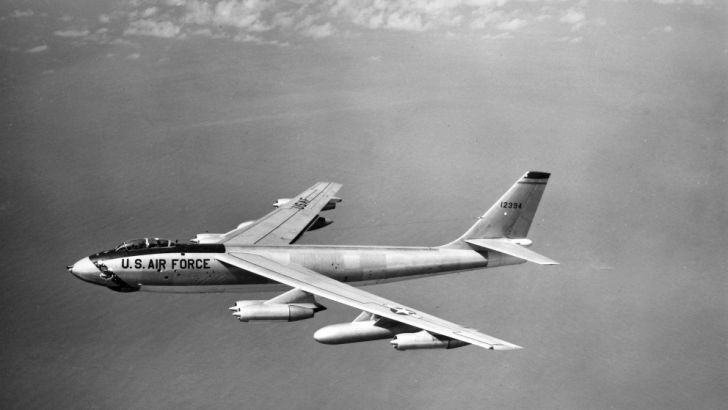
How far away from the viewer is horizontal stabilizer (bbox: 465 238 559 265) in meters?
27.3

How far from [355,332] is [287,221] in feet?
31.4

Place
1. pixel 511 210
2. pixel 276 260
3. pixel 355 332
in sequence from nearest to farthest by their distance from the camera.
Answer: pixel 355 332
pixel 276 260
pixel 511 210

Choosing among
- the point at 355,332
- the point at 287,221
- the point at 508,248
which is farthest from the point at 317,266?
the point at 508,248

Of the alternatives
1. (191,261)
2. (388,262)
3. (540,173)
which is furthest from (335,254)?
(540,173)

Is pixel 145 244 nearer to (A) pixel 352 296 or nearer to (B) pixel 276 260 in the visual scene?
(B) pixel 276 260

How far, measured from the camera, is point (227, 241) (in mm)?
27266

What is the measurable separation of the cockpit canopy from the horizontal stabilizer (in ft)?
44.7

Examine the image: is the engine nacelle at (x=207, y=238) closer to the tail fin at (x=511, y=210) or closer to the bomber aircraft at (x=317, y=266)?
the bomber aircraft at (x=317, y=266)

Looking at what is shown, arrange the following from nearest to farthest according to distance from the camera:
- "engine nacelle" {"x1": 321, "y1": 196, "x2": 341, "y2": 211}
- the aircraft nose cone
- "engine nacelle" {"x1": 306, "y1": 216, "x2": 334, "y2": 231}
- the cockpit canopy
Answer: the aircraft nose cone → the cockpit canopy → "engine nacelle" {"x1": 306, "y1": 216, "x2": 334, "y2": 231} → "engine nacelle" {"x1": 321, "y1": 196, "x2": 341, "y2": 211}

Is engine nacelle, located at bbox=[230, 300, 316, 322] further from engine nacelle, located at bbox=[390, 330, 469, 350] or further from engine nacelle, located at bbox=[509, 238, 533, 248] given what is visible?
engine nacelle, located at bbox=[509, 238, 533, 248]

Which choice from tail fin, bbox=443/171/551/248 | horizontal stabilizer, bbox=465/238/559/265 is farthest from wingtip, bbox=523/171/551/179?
horizontal stabilizer, bbox=465/238/559/265

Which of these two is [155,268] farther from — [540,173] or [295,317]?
[540,173]

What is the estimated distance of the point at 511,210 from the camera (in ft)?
94.8

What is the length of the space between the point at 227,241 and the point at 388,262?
727 cm
